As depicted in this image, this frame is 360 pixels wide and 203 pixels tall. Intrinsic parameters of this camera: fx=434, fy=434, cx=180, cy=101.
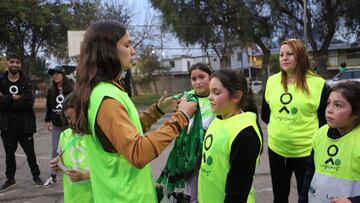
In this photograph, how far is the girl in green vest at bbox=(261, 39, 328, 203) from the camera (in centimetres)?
372

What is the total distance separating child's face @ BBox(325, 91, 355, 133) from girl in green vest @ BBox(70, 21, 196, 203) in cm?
99

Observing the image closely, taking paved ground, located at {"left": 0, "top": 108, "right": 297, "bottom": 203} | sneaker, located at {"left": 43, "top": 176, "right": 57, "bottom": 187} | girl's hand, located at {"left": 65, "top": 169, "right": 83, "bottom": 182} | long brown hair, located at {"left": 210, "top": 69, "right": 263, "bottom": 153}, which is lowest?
paved ground, located at {"left": 0, "top": 108, "right": 297, "bottom": 203}

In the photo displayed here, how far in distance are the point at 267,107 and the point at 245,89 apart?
1.32 m

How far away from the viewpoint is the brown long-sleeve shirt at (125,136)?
6.39 feet

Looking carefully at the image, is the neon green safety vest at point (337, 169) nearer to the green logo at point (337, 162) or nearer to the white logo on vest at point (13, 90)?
the green logo at point (337, 162)

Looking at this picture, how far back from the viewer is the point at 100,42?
6.93 ft

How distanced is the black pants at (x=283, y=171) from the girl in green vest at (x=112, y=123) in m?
1.91

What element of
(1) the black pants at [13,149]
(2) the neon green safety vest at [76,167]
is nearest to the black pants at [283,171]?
(2) the neon green safety vest at [76,167]

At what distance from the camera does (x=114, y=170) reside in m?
2.09

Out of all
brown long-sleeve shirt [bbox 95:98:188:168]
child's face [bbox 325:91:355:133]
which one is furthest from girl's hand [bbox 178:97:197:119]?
child's face [bbox 325:91:355:133]

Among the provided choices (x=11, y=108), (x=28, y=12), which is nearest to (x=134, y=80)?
(x=28, y=12)

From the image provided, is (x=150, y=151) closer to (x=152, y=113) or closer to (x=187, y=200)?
(x=152, y=113)

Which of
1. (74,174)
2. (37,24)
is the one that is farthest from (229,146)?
(37,24)

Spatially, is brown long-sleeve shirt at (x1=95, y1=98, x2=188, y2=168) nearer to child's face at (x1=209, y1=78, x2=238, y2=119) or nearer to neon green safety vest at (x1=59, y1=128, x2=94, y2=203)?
child's face at (x1=209, y1=78, x2=238, y2=119)
